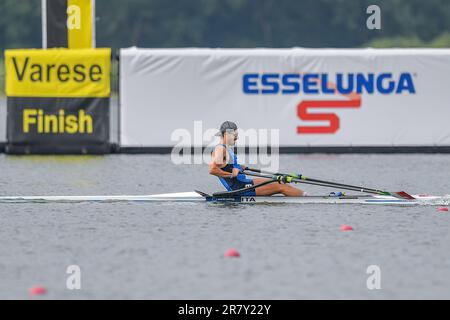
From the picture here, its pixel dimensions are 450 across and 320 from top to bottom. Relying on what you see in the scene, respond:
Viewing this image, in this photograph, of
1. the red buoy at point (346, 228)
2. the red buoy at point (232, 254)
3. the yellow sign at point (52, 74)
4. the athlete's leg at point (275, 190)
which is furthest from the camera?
the yellow sign at point (52, 74)

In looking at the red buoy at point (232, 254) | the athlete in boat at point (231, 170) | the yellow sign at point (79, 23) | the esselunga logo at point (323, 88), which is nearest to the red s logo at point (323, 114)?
the esselunga logo at point (323, 88)

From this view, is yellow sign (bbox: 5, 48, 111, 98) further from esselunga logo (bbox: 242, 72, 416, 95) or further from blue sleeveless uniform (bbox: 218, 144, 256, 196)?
blue sleeveless uniform (bbox: 218, 144, 256, 196)

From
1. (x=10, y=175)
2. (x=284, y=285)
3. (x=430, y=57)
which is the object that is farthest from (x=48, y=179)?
(x=284, y=285)

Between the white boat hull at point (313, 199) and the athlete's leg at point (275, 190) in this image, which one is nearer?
the white boat hull at point (313, 199)

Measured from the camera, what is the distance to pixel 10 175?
24891mm

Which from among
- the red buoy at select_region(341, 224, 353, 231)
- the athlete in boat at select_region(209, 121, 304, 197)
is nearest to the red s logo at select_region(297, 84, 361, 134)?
the athlete in boat at select_region(209, 121, 304, 197)

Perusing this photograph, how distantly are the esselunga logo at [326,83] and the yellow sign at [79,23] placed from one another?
383 centimetres

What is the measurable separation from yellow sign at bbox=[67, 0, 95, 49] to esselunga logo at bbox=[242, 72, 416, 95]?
383 centimetres

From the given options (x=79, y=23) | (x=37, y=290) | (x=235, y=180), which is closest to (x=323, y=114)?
(x=79, y=23)

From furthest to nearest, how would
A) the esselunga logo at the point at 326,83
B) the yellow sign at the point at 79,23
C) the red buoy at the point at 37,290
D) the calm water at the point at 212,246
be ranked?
the yellow sign at the point at 79,23
the esselunga logo at the point at 326,83
the calm water at the point at 212,246
the red buoy at the point at 37,290

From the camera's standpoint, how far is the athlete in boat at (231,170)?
19500 mm

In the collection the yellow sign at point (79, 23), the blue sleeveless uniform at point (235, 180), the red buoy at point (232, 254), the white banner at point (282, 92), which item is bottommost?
the red buoy at point (232, 254)

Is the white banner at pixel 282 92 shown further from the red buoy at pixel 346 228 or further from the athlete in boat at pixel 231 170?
the red buoy at pixel 346 228

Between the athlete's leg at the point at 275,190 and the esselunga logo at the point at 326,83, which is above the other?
the esselunga logo at the point at 326,83
